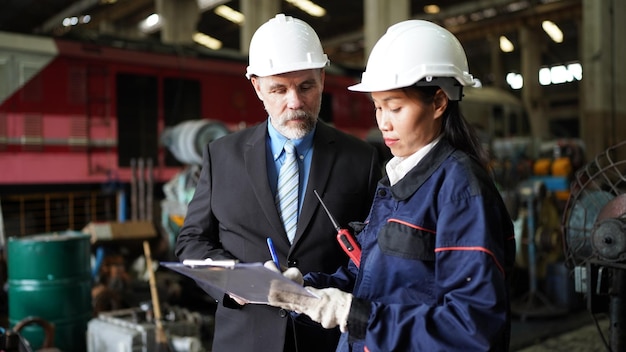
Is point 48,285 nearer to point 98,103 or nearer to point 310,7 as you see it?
point 98,103

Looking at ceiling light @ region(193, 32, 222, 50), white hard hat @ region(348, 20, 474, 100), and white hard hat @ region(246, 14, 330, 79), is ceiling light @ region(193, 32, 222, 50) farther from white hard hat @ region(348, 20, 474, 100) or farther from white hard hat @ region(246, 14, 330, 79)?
white hard hat @ region(348, 20, 474, 100)

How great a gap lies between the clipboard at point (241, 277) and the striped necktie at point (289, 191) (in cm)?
50

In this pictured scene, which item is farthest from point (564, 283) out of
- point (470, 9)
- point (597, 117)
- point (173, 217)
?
point (470, 9)

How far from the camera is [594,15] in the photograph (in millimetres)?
9875

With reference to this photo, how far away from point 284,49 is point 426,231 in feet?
3.08

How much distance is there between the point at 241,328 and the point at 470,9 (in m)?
17.1

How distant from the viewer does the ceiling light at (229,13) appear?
1858cm

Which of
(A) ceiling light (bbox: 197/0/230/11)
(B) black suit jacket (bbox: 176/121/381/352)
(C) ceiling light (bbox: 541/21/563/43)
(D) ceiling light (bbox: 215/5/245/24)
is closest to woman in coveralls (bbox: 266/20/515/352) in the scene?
(B) black suit jacket (bbox: 176/121/381/352)

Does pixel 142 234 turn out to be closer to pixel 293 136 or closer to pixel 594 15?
pixel 293 136

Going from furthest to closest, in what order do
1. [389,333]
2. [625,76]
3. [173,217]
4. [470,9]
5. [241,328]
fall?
[470,9] < [625,76] < [173,217] < [241,328] < [389,333]

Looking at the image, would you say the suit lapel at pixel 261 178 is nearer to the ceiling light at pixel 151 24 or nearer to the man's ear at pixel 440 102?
the man's ear at pixel 440 102

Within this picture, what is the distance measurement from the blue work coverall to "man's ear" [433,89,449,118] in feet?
0.24

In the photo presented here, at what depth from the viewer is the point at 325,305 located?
1300mm

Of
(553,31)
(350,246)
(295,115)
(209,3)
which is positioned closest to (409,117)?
(350,246)
